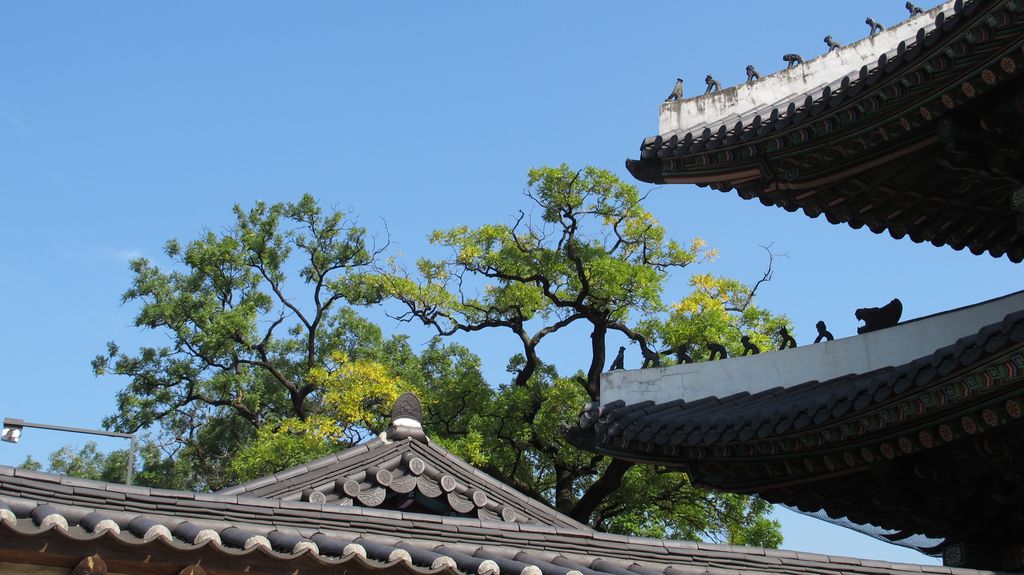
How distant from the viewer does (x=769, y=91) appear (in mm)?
11031

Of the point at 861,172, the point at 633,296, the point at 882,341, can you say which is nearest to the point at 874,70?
the point at 861,172

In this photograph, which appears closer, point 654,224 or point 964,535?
point 964,535

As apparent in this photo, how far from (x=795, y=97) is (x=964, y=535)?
4.46 m

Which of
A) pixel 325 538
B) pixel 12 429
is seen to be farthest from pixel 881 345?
pixel 12 429

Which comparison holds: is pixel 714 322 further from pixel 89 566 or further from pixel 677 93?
pixel 89 566

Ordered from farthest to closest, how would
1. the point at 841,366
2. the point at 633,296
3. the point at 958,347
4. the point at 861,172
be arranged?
the point at 633,296 → the point at 841,366 → the point at 861,172 → the point at 958,347

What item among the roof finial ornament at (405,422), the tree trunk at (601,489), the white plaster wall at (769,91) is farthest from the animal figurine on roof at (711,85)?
the tree trunk at (601,489)

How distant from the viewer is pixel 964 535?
29.9 feet

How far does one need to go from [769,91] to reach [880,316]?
2537 mm

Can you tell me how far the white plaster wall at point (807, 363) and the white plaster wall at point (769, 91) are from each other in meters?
2.52

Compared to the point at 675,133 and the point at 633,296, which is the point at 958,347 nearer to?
the point at 675,133

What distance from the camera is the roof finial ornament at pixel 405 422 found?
24.1ft

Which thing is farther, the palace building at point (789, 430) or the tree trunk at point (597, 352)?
the tree trunk at point (597, 352)

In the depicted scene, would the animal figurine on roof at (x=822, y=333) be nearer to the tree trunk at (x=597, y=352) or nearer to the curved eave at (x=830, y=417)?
the curved eave at (x=830, y=417)
